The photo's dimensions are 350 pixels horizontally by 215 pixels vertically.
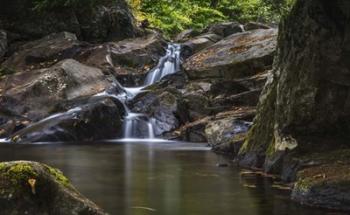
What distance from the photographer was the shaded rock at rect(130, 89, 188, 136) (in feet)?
66.2

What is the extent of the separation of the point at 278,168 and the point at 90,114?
9386mm

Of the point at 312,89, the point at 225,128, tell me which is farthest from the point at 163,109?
the point at 312,89

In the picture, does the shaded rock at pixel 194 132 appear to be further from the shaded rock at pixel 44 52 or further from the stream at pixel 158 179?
the shaded rock at pixel 44 52

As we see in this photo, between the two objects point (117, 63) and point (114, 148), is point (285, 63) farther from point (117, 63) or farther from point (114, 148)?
point (117, 63)

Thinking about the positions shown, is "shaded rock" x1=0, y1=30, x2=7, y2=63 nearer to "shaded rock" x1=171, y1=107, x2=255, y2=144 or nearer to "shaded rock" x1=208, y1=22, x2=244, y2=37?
"shaded rock" x1=208, y1=22, x2=244, y2=37

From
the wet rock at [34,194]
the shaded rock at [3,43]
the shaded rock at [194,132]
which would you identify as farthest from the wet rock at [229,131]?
the shaded rock at [3,43]

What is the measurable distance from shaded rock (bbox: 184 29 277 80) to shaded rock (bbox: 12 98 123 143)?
3.74 m

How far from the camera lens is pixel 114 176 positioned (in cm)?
1131

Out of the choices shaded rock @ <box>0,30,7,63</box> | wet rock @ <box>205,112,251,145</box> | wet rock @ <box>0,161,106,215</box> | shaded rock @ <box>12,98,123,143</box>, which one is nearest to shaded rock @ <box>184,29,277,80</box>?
shaded rock @ <box>12,98,123,143</box>

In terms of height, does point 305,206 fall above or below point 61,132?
above

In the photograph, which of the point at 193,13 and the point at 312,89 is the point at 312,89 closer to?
the point at 312,89

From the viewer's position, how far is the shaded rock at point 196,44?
26.7m

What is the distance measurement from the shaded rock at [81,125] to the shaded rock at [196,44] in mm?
7135

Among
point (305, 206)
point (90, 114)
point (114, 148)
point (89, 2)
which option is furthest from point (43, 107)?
point (305, 206)
